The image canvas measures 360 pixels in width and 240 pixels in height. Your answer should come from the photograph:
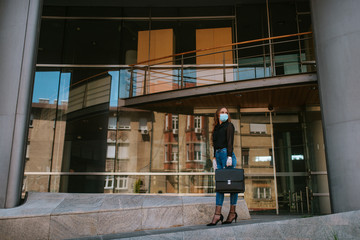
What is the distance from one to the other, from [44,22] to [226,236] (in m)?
12.1

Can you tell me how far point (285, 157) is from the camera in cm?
1134

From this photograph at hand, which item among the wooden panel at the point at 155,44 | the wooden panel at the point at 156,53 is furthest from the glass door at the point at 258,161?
the wooden panel at the point at 155,44

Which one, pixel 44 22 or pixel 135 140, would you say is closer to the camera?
pixel 135 140

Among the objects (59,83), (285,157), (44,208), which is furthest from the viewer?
(59,83)

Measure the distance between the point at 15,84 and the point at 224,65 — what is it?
740cm

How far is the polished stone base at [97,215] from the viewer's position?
17.1ft

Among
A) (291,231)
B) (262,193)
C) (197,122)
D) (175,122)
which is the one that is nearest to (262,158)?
(262,193)

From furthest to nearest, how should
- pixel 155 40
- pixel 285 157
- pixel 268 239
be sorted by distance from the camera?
pixel 155 40
pixel 285 157
pixel 268 239

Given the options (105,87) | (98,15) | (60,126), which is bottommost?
(60,126)

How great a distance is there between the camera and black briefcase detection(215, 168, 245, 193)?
5.32m

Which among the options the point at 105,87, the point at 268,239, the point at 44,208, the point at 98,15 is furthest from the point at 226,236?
the point at 98,15

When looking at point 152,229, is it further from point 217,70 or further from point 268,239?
point 217,70

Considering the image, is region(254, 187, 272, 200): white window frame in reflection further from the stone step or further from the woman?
the stone step

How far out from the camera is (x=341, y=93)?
6.86 m
